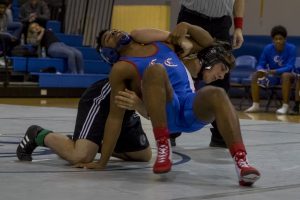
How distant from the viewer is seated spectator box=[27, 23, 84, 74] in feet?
41.1

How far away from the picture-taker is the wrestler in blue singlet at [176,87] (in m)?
3.63

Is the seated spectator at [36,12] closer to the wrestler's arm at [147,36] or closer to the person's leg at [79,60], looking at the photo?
the person's leg at [79,60]

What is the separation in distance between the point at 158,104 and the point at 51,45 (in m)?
9.39

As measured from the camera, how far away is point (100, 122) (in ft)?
12.9

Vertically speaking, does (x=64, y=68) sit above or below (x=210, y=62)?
below

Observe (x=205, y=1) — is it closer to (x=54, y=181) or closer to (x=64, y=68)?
(x=54, y=181)

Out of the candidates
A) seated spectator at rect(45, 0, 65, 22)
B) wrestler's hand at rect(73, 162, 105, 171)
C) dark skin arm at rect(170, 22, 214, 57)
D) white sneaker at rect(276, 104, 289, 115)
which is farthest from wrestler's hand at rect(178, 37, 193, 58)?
seated spectator at rect(45, 0, 65, 22)

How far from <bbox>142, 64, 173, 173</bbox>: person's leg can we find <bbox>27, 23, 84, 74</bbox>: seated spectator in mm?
9155

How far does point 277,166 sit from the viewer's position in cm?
409

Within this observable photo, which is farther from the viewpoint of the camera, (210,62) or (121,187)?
(210,62)

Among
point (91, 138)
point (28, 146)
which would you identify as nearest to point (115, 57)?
point (91, 138)

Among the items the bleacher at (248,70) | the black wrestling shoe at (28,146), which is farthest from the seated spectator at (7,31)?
the black wrestling shoe at (28,146)

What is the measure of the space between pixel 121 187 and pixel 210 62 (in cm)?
84

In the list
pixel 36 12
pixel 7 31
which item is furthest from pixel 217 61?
pixel 36 12
